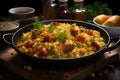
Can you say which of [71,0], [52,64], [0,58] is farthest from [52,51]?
[71,0]

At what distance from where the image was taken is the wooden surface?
4.61 ft

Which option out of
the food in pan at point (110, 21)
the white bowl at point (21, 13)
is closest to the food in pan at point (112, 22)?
the food in pan at point (110, 21)

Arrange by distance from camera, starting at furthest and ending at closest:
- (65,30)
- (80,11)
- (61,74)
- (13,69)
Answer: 1. (80,11)
2. (65,30)
3. (13,69)
4. (61,74)

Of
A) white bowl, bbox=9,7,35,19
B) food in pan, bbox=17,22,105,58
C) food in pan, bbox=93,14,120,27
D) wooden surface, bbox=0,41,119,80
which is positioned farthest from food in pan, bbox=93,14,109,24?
white bowl, bbox=9,7,35,19

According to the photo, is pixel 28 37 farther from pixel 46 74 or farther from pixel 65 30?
pixel 46 74

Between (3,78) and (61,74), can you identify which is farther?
(3,78)

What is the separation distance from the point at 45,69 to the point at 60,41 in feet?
0.65

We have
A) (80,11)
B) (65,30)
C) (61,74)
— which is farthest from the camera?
(80,11)

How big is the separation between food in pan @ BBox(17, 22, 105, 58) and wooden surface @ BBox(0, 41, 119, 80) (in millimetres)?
70

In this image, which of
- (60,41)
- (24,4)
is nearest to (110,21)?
(60,41)

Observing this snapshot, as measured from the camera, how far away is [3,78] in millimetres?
1569

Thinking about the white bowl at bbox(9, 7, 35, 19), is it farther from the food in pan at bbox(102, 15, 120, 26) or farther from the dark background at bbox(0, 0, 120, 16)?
the food in pan at bbox(102, 15, 120, 26)

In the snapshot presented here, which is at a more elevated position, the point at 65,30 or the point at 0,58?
the point at 65,30

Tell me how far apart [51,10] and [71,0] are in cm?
55
